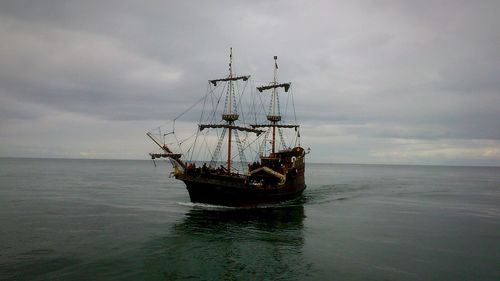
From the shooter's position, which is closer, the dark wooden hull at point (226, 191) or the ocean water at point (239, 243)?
the ocean water at point (239, 243)

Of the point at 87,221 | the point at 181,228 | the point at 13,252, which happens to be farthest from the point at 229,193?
the point at 13,252

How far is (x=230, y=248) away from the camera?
26531mm

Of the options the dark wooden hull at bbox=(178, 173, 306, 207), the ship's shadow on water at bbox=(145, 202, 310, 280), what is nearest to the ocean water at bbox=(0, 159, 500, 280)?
the ship's shadow on water at bbox=(145, 202, 310, 280)

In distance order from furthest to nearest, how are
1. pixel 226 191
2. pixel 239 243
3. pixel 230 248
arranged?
pixel 226 191 → pixel 239 243 → pixel 230 248

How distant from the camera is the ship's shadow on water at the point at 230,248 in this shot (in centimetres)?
2143

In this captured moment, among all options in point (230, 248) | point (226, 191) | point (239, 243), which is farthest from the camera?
point (226, 191)

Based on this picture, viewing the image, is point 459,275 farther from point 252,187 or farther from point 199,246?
point 252,187

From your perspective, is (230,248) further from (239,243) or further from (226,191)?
(226,191)

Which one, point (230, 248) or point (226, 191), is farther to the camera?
point (226, 191)

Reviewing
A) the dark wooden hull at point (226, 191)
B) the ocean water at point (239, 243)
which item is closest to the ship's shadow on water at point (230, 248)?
the ocean water at point (239, 243)

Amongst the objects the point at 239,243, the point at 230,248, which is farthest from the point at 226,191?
the point at 230,248

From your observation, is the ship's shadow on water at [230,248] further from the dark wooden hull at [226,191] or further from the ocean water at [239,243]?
the dark wooden hull at [226,191]

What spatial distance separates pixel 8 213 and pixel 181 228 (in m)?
20.6

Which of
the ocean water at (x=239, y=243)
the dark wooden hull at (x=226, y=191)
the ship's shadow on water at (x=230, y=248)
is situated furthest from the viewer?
the dark wooden hull at (x=226, y=191)
